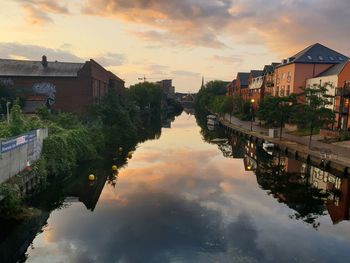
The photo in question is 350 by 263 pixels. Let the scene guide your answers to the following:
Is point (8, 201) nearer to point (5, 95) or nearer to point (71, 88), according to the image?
point (5, 95)

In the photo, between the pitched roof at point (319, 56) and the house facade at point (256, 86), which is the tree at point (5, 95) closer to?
the pitched roof at point (319, 56)

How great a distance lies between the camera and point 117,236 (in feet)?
55.5

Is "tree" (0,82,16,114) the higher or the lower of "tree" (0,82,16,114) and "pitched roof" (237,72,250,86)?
the lower

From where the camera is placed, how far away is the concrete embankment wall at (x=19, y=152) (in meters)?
18.6

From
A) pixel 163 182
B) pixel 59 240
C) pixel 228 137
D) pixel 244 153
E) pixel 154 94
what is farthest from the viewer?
pixel 154 94

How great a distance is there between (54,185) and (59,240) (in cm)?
840

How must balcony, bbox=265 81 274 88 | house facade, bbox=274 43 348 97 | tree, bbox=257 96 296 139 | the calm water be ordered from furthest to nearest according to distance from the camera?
balcony, bbox=265 81 274 88 → house facade, bbox=274 43 348 97 → tree, bbox=257 96 296 139 → the calm water

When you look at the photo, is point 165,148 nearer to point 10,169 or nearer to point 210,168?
point 210,168

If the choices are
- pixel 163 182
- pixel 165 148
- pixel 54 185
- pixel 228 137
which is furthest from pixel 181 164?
pixel 228 137

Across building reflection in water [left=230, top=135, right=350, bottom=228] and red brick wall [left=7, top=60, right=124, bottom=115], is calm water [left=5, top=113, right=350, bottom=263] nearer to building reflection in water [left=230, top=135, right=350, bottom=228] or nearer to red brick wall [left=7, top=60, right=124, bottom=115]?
building reflection in water [left=230, top=135, right=350, bottom=228]

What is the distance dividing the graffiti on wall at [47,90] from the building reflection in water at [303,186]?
3267cm

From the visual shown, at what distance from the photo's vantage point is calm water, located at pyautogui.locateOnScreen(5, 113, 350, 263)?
15211mm

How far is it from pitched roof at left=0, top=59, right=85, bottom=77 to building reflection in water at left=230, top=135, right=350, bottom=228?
3332 cm

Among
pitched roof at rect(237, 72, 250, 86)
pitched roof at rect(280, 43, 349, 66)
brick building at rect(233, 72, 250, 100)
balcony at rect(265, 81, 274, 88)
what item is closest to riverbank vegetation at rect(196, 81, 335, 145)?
balcony at rect(265, 81, 274, 88)
